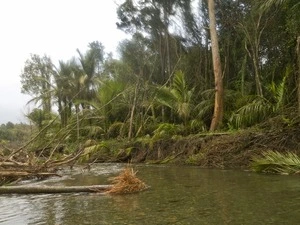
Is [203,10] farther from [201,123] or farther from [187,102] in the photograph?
[201,123]

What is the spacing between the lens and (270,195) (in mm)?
5570

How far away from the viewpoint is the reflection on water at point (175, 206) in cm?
430

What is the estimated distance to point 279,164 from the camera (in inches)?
336

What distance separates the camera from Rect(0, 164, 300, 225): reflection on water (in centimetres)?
430

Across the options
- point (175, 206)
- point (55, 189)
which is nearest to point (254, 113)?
point (55, 189)

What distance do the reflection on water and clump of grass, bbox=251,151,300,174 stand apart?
3.51 ft

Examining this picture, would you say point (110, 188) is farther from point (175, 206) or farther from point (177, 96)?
point (177, 96)

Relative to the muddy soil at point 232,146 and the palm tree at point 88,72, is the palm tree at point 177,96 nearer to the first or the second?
the muddy soil at point 232,146

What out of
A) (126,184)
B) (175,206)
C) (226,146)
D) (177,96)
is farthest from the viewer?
(177,96)

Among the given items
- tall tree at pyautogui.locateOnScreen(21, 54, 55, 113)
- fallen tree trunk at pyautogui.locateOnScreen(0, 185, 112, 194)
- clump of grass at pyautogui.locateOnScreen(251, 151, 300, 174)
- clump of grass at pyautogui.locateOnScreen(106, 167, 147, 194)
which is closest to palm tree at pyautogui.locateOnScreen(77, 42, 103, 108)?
tall tree at pyautogui.locateOnScreen(21, 54, 55, 113)

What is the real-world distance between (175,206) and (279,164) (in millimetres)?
4317

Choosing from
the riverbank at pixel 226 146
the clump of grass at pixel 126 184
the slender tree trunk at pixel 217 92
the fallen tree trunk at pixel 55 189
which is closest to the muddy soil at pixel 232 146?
the riverbank at pixel 226 146

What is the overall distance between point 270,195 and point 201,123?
1038 cm

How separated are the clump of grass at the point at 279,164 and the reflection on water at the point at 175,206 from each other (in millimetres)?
1071
